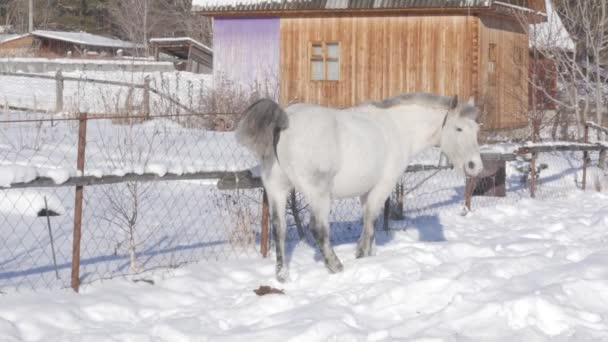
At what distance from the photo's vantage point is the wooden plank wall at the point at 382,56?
73.9ft

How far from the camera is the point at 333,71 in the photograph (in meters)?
24.5

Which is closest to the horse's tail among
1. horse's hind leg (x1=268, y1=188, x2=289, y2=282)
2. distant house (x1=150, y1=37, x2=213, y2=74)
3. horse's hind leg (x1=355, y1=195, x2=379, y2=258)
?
horse's hind leg (x1=268, y1=188, x2=289, y2=282)

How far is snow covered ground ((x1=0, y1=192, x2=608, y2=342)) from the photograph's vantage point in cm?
513

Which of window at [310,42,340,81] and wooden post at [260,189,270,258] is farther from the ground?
window at [310,42,340,81]

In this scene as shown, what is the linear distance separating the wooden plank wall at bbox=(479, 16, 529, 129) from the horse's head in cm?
1527

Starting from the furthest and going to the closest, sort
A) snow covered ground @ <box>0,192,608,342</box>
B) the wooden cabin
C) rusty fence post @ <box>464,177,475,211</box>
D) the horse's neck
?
the wooden cabin, rusty fence post @ <box>464,177,475,211</box>, the horse's neck, snow covered ground @ <box>0,192,608,342</box>

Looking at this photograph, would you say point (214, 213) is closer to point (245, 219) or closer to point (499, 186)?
point (245, 219)

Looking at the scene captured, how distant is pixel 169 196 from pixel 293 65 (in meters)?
14.5

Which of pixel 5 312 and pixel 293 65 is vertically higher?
pixel 293 65

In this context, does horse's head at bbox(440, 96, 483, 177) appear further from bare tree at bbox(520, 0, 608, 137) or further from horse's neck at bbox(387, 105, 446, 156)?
bare tree at bbox(520, 0, 608, 137)

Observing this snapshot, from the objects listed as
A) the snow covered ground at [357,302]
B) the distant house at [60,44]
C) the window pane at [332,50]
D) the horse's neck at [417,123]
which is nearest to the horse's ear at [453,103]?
the horse's neck at [417,123]

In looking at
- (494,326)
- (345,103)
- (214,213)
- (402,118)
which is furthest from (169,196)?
(345,103)

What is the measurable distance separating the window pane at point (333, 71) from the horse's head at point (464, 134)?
56.2 feet

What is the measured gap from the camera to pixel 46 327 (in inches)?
207
